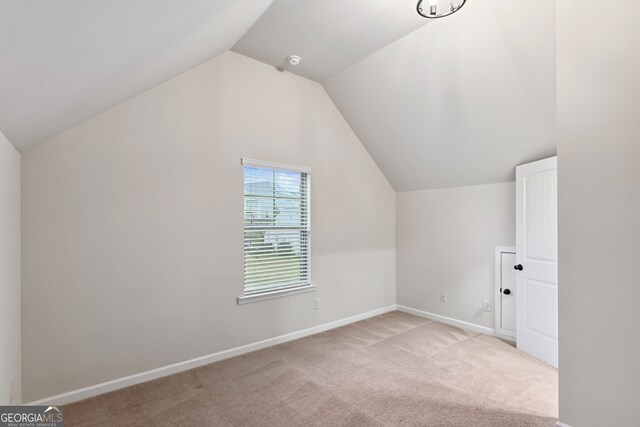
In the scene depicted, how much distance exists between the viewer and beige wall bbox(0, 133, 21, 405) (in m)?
1.75

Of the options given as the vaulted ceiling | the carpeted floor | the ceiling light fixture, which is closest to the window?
the carpeted floor

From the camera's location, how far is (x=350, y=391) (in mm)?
2520

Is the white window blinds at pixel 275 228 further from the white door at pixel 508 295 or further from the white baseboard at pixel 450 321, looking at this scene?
the white door at pixel 508 295

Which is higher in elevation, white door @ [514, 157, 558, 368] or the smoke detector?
the smoke detector

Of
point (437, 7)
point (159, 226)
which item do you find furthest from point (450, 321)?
point (159, 226)

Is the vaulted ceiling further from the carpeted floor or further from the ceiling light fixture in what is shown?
the carpeted floor

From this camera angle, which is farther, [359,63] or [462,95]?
[359,63]

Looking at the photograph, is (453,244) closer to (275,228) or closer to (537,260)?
(537,260)

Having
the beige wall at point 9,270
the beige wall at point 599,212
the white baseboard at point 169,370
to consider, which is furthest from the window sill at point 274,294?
the beige wall at point 599,212

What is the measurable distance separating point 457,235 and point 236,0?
3.60m

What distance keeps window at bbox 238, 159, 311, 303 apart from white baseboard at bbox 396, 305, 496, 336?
180 cm

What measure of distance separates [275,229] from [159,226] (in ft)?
3.98

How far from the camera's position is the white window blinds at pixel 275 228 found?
3.35 metres

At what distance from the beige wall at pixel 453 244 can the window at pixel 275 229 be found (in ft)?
5.67
